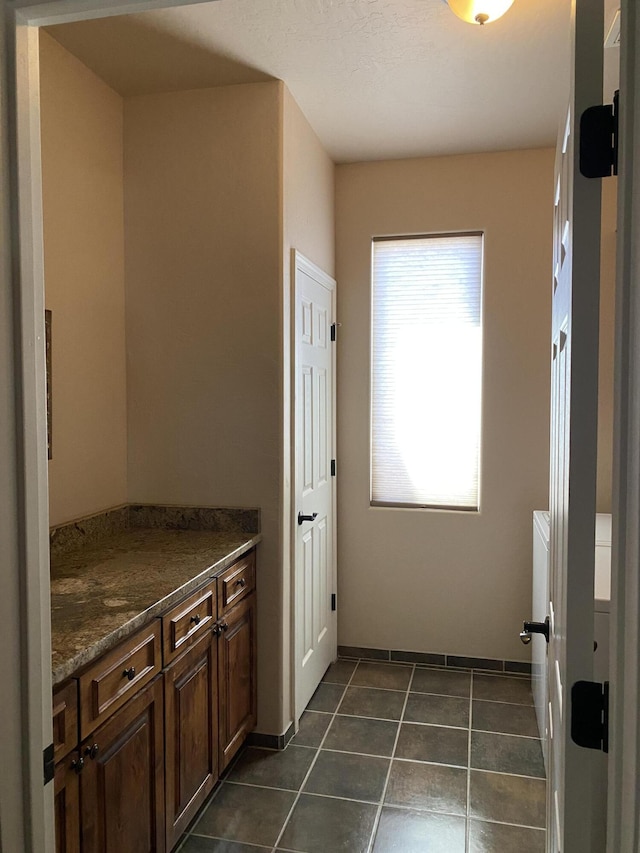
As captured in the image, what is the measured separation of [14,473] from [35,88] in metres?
0.59

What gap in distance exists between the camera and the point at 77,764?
5.16 ft

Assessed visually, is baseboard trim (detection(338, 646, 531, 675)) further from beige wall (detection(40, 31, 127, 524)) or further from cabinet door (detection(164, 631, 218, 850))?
beige wall (detection(40, 31, 127, 524))

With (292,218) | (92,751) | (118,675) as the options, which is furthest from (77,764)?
(292,218)

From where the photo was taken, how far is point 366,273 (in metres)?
3.79

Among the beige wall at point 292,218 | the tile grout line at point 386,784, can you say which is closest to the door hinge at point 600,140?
the beige wall at point 292,218

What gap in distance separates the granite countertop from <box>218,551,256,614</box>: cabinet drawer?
0.05 metres

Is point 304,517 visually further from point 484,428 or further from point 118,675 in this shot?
point 118,675

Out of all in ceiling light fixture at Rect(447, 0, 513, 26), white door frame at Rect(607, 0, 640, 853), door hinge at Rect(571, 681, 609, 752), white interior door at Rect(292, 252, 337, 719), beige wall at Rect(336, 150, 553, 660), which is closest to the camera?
white door frame at Rect(607, 0, 640, 853)

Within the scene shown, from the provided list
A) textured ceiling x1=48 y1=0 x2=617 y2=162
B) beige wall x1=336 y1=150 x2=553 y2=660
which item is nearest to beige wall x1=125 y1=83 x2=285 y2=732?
textured ceiling x1=48 y1=0 x2=617 y2=162

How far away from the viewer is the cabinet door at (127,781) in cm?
165

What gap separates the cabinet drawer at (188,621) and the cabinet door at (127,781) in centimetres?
12

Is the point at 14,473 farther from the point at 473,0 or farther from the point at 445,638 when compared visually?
the point at 445,638

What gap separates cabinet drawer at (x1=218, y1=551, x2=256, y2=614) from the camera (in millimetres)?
2498

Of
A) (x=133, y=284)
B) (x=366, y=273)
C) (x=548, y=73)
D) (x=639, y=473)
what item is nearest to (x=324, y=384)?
(x=366, y=273)
